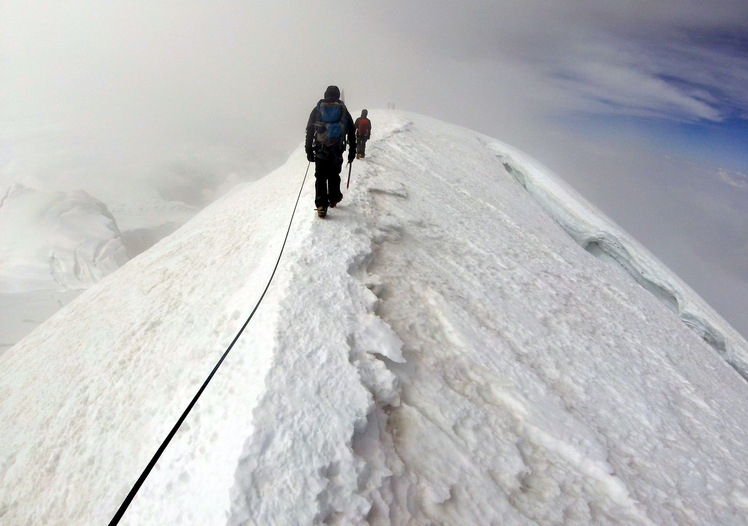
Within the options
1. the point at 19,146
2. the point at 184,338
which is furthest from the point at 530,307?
the point at 19,146

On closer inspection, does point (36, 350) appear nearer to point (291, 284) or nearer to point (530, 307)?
point (291, 284)

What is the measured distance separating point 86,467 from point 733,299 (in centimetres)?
23002

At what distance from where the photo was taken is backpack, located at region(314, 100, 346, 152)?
5012 mm

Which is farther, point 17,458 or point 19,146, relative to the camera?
point 19,146

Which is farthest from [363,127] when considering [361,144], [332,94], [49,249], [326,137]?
[49,249]

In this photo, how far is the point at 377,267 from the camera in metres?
4.76

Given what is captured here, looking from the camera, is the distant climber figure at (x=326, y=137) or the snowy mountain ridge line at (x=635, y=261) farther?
the snowy mountain ridge line at (x=635, y=261)

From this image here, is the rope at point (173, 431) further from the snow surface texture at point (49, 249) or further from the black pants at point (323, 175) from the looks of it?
the snow surface texture at point (49, 249)

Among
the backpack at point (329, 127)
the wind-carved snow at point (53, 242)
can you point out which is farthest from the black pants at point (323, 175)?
the wind-carved snow at point (53, 242)

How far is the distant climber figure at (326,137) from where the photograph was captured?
5.01 meters

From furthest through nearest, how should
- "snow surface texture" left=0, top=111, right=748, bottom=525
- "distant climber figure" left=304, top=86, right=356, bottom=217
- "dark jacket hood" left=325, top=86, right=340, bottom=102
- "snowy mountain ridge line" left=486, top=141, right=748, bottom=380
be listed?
"snowy mountain ridge line" left=486, top=141, right=748, bottom=380 < "distant climber figure" left=304, top=86, right=356, bottom=217 < "dark jacket hood" left=325, top=86, right=340, bottom=102 < "snow surface texture" left=0, top=111, right=748, bottom=525

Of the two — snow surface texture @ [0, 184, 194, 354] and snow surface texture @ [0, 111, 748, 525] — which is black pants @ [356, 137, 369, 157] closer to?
snow surface texture @ [0, 111, 748, 525]

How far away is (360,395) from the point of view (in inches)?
106

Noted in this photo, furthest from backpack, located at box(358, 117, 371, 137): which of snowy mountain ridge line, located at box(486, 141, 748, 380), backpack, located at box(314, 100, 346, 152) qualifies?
snowy mountain ridge line, located at box(486, 141, 748, 380)
